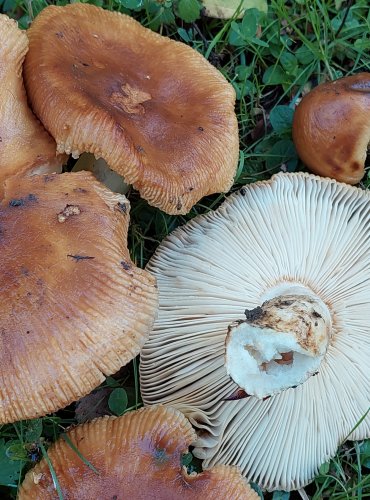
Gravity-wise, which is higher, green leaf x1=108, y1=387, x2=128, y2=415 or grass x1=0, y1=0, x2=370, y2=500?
grass x1=0, y1=0, x2=370, y2=500

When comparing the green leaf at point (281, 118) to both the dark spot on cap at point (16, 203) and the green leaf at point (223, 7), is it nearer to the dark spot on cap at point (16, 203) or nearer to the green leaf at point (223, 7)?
the green leaf at point (223, 7)

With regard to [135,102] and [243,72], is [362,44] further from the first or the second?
[135,102]

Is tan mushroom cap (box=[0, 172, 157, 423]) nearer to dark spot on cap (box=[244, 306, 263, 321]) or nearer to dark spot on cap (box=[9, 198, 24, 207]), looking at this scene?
dark spot on cap (box=[9, 198, 24, 207])

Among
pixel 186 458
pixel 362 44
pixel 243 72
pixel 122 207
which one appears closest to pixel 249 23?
pixel 243 72

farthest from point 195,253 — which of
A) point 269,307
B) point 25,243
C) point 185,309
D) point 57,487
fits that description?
point 57,487

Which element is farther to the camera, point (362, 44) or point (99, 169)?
point (362, 44)

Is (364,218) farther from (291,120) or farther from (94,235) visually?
(94,235)

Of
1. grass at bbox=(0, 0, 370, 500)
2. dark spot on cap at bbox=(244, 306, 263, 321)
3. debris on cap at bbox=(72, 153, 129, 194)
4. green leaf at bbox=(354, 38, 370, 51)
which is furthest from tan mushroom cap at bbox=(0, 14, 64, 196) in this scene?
green leaf at bbox=(354, 38, 370, 51)
